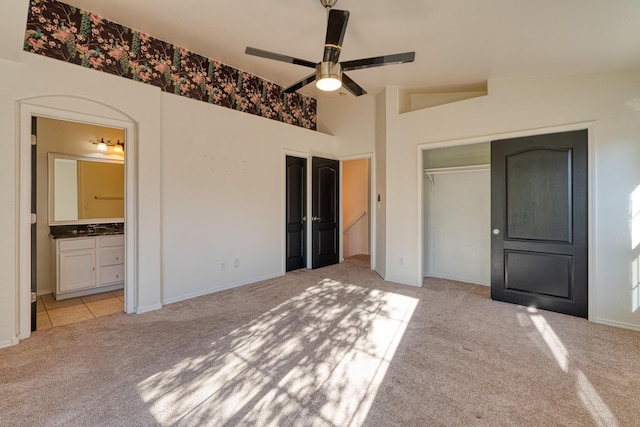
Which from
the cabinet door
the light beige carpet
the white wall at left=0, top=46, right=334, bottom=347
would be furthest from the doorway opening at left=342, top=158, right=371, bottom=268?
the cabinet door

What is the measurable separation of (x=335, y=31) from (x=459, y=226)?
3.71 meters

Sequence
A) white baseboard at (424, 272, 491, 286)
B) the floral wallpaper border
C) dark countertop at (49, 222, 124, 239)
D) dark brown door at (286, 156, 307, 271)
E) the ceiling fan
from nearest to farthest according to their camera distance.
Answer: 1. the ceiling fan
2. the floral wallpaper border
3. dark countertop at (49, 222, 124, 239)
4. white baseboard at (424, 272, 491, 286)
5. dark brown door at (286, 156, 307, 271)

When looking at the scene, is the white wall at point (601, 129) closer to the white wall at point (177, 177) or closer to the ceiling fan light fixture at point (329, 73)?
the ceiling fan light fixture at point (329, 73)

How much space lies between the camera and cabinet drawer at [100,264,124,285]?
4.28 m

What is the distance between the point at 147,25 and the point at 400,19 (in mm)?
2834

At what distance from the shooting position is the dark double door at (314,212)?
5.42m

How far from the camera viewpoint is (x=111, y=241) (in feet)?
14.3

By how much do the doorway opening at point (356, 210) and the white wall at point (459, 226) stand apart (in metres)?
2.48

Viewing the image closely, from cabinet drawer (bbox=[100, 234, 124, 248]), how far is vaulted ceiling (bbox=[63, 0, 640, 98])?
283cm

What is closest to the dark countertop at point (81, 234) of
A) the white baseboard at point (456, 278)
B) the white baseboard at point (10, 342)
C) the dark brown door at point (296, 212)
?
the white baseboard at point (10, 342)

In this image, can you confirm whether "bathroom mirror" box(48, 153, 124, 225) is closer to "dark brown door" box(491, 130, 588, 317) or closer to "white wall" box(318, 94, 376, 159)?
"white wall" box(318, 94, 376, 159)

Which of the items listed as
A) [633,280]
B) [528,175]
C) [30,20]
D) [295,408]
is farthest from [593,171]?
[30,20]

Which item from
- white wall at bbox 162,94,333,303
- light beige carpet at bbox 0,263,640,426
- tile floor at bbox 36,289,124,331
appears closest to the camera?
light beige carpet at bbox 0,263,640,426

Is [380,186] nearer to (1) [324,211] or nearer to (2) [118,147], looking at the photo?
(1) [324,211]
